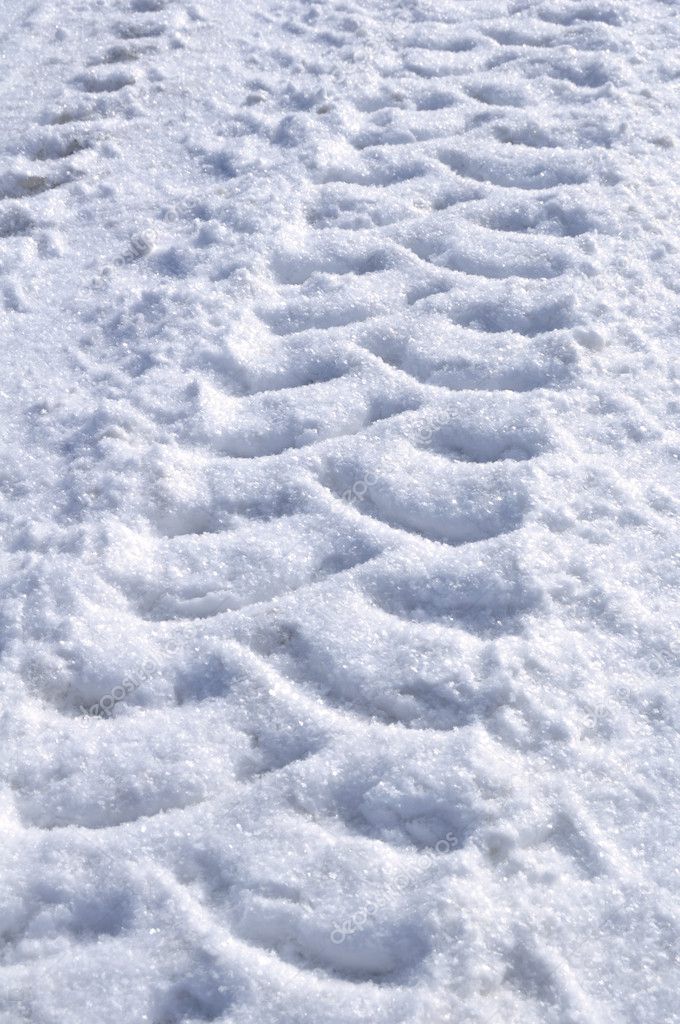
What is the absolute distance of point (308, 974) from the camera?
6.13ft

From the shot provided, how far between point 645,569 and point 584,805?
2.02 feet

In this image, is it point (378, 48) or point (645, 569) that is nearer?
point (645, 569)

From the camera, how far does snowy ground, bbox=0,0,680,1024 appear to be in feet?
6.26

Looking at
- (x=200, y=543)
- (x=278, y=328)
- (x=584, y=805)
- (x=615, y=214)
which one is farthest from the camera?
(x=615, y=214)

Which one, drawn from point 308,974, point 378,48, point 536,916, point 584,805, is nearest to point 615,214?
point 378,48

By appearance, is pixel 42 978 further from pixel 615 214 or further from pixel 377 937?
pixel 615 214

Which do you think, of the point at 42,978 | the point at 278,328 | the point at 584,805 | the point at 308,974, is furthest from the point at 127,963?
the point at 278,328

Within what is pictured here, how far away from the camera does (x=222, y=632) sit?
2355 millimetres

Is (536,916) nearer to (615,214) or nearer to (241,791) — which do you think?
(241,791)

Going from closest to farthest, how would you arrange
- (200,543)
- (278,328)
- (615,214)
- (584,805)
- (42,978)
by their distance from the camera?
(42,978), (584,805), (200,543), (278,328), (615,214)

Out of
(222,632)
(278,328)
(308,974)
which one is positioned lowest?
(308,974)

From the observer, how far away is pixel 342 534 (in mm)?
2533

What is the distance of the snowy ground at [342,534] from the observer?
6.26ft

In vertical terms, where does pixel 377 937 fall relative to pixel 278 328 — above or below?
below
